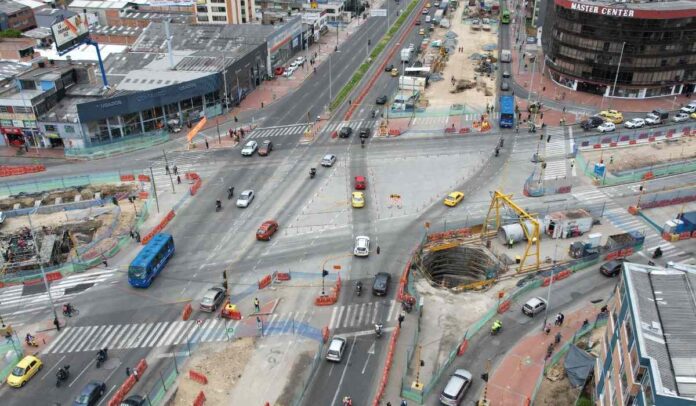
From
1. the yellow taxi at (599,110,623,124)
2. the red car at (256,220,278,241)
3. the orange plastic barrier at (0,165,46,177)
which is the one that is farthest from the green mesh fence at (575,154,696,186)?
the orange plastic barrier at (0,165,46,177)

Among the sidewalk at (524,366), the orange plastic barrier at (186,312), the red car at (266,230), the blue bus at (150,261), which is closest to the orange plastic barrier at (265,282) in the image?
the orange plastic barrier at (186,312)

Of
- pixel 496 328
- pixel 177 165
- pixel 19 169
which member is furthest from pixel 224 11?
pixel 496 328

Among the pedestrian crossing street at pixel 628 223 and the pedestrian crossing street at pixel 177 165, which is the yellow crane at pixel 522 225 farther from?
the pedestrian crossing street at pixel 177 165

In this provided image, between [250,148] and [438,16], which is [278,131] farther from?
[438,16]

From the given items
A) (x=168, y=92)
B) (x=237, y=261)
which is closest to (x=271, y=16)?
(x=168, y=92)

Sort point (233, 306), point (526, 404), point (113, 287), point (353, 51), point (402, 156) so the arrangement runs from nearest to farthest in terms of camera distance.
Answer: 1. point (526, 404)
2. point (233, 306)
3. point (113, 287)
4. point (402, 156)
5. point (353, 51)

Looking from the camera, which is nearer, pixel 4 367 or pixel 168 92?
pixel 4 367

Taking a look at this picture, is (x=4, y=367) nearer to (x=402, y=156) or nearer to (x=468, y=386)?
(x=468, y=386)
